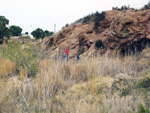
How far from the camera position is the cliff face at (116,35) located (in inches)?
357

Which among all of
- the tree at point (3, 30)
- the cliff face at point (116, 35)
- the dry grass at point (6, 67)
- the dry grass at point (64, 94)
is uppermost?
the tree at point (3, 30)

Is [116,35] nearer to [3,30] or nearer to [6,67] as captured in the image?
[6,67]

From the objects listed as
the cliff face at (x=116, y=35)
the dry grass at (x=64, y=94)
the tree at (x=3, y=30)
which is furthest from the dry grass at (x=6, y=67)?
the tree at (x=3, y=30)

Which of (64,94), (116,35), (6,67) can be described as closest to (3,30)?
(116,35)

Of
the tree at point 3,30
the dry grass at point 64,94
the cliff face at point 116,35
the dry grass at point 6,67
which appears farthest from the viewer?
the tree at point 3,30

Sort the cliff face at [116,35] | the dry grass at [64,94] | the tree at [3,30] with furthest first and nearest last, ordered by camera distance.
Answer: the tree at [3,30] → the cliff face at [116,35] → the dry grass at [64,94]

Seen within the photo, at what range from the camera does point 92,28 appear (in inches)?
510

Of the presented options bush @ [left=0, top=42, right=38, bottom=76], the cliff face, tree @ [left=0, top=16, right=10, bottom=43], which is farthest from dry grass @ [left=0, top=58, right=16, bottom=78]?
tree @ [left=0, top=16, right=10, bottom=43]

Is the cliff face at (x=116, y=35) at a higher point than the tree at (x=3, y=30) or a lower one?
lower

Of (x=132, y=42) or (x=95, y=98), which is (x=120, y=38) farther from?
(x=95, y=98)

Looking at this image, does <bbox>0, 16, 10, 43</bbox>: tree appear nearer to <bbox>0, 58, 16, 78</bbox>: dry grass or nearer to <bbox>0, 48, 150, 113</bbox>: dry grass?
<bbox>0, 58, 16, 78</bbox>: dry grass

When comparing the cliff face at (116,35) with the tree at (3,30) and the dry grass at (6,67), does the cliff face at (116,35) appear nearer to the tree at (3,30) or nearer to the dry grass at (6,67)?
the dry grass at (6,67)

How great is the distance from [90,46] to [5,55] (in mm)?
7091

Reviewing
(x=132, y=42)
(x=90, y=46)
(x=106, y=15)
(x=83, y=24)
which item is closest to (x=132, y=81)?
(x=132, y=42)
